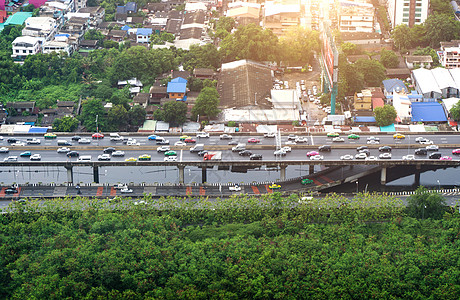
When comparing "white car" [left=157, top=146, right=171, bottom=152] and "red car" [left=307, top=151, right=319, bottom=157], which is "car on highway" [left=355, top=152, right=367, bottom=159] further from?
"white car" [left=157, top=146, right=171, bottom=152]

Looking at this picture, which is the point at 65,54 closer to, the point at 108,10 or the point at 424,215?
the point at 108,10

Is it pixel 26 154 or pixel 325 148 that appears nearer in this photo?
pixel 26 154

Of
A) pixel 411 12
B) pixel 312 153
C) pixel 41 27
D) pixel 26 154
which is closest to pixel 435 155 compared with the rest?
pixel 312 153

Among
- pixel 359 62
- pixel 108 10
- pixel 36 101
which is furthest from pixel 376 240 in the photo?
pixel 108 10

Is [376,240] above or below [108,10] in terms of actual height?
below

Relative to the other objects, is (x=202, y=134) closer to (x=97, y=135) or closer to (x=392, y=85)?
(x=97, y=135)

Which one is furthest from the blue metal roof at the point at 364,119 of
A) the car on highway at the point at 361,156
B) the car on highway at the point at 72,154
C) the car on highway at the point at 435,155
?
the car on highway at the point at 72,154
